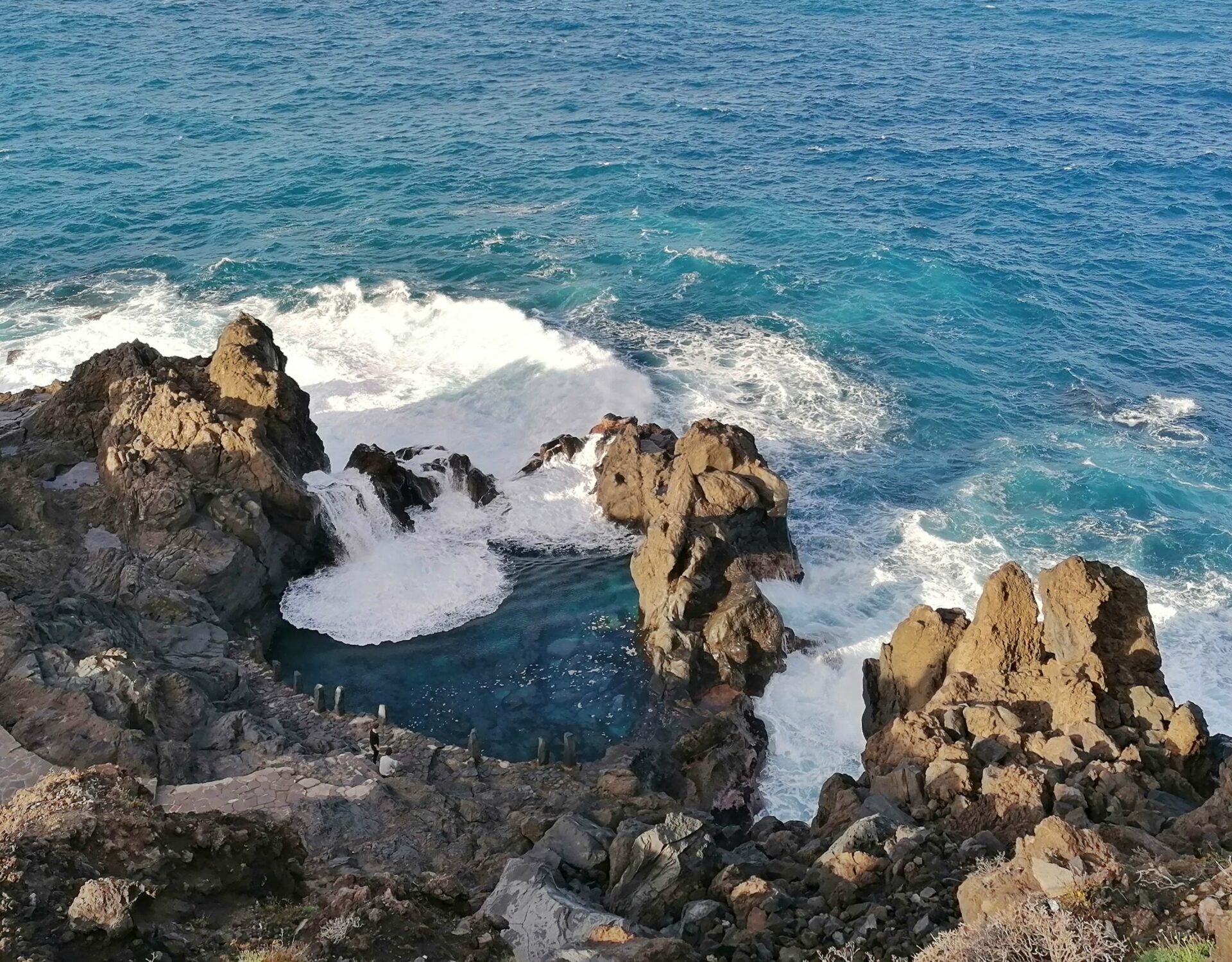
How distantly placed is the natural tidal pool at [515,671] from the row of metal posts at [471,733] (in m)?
0.50

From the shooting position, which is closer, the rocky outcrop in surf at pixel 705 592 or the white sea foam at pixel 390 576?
the rocky outcrop in surf at pixel 705 592

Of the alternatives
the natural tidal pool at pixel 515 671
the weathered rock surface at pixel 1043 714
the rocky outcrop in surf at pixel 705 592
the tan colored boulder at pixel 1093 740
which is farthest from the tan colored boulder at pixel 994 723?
the natural tidal pool at pixel 515 671

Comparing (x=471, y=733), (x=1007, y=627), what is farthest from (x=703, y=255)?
(x=1007, y=627)

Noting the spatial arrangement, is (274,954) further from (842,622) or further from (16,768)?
(842,622)

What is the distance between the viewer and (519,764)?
26078 millimetres

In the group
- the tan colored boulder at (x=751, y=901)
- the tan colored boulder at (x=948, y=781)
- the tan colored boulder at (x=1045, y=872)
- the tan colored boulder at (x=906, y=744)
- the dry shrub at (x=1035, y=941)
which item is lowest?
the tan colored boulder at (x=906, y=744)

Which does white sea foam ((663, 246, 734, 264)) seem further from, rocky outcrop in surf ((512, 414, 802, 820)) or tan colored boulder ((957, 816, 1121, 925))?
tan colored boulder ((957, 816, 1121, 925))

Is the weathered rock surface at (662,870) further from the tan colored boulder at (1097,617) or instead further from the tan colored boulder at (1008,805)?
the tan colored boulder at (1097,617)

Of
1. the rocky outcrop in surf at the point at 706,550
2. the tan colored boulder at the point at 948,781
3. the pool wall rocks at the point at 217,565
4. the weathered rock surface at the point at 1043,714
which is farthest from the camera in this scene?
the rocky outcrop in surf at the point at 706,550

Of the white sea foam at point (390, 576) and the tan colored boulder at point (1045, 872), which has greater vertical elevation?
the tan colored boulder at point (1045, 872)

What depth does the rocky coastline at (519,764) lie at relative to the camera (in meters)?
15.4

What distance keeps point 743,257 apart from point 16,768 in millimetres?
41161

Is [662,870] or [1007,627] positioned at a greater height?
[1007,627]

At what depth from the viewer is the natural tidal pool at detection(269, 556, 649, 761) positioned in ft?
94.9
